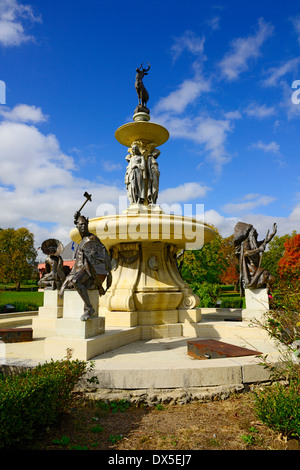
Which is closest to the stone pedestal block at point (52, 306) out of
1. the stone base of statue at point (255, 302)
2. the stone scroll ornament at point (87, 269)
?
the stone scroll ornament at point (87, 269)

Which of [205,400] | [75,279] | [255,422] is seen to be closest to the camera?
[255,422]

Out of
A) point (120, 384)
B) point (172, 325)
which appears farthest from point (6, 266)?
point (120, 384)

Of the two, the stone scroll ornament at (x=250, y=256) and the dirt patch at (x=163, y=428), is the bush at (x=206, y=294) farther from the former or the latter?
the dirt patch at (x=163, y=428)

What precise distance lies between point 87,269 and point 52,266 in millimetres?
3799

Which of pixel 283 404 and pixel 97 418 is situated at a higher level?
pixel 283 404

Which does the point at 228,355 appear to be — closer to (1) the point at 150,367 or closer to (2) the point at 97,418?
(1) the point at 150,367

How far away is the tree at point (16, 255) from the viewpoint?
37.7 meters

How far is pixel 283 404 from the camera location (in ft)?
9.50

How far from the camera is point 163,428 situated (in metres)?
3.20

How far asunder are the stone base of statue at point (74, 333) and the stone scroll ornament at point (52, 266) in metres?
3.56

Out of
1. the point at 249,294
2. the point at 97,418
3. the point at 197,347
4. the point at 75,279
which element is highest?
the point at 75,279

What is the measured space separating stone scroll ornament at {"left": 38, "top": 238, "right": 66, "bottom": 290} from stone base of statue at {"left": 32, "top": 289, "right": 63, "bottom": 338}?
0.97 feet
